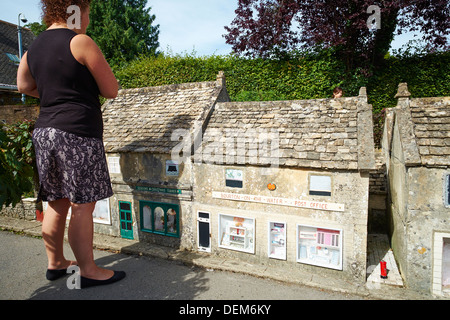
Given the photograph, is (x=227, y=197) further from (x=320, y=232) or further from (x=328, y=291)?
(x=328, y=291)

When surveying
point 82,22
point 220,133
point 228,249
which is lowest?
point 228,249

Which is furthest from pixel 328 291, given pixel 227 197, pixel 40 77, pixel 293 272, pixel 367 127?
pixel 40 77

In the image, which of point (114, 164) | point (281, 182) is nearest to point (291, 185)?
point (281, 182)

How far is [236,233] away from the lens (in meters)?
7.84

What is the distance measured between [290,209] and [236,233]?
1.68m

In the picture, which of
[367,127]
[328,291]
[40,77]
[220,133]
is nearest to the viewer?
[40,77]

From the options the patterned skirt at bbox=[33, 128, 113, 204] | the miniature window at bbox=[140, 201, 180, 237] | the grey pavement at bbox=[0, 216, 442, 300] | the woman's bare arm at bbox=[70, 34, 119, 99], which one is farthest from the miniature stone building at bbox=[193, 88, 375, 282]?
the woman's bare arm at bbox=[70, 34, 119, 99]

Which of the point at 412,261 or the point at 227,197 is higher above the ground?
the point at 227,197

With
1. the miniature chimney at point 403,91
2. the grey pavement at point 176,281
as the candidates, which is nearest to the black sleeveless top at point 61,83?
the grey pavement at point 176,281

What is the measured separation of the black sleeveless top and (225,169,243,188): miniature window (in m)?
3.99

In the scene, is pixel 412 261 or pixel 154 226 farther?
pixel 154 226

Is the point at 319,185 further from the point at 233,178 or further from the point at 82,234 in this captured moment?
the point at 82,234

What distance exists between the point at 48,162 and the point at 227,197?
176 inches

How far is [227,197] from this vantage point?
7762 millimetres
